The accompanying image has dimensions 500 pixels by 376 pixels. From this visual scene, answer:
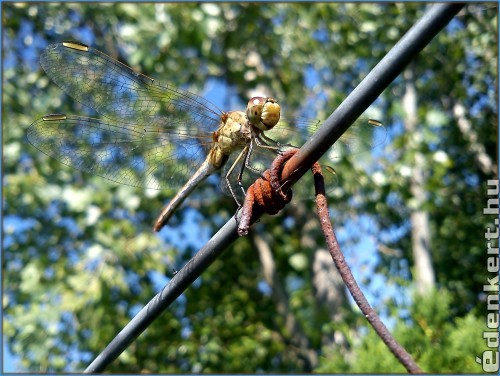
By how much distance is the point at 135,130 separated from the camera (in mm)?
1883

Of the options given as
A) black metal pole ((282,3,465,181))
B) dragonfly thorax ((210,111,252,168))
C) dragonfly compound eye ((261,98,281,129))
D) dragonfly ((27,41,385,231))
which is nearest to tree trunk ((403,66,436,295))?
dragonfly ((27,41,385,231))

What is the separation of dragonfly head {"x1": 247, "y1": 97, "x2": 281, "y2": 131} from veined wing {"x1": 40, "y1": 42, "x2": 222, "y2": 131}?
367mm

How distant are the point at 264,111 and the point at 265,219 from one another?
3545mm

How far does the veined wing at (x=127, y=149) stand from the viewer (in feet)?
5.96

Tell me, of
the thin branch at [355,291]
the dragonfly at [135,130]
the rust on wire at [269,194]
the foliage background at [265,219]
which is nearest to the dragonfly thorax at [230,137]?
the dragonfly at [135,130]

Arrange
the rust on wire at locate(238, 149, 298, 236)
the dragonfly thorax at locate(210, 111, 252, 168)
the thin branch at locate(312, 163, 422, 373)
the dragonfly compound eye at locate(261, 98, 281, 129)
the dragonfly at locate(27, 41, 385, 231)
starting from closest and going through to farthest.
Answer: the thin branch at locate(312, 163, 422, 373)
the rust on wire at locate(238, 149, 298, 236)
the dragonfly compound eye at locate(261, 98, 281, 129)
the dragonfly thorax at locate(210, 111, 252, 168)
the dragonfly at locate(27, 41, 385, 231)

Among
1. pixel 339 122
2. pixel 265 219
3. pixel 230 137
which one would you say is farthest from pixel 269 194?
pixel 265 219

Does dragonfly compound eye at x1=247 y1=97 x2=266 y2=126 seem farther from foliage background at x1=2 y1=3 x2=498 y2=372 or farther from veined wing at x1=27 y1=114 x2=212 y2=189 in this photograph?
foliage background at x1=2 y1=3 x2=498 y2=372

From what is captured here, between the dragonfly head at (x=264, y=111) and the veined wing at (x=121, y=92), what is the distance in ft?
1.20

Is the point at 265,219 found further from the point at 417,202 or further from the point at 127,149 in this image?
the point at 127,149

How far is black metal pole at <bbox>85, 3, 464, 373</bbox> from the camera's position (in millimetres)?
620

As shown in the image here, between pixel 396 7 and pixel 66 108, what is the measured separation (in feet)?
7.32

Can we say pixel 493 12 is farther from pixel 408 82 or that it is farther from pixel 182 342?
pixel 182 342

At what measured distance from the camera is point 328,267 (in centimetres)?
452
